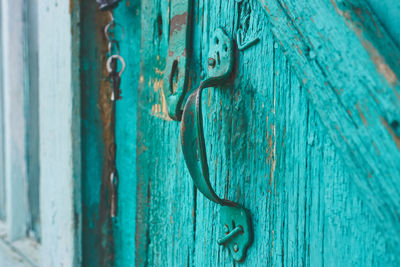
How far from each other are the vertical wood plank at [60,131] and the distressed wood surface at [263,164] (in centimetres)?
22

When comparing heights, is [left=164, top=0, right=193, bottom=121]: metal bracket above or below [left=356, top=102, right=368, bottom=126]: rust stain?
above

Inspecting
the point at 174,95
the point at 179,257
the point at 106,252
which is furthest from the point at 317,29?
the point at 106,252

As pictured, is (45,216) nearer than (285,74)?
No

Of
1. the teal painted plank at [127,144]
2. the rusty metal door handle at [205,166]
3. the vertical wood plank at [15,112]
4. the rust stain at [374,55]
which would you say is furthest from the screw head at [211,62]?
the vertical wood plank at [15,112]

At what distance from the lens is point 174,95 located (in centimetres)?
69

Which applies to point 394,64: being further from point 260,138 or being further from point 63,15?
point 63,15

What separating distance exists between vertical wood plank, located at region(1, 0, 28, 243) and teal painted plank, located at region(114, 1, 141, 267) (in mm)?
629

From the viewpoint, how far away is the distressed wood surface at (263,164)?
429mm

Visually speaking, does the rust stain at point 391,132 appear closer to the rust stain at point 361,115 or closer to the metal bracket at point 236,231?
the rust stain at point 361,115

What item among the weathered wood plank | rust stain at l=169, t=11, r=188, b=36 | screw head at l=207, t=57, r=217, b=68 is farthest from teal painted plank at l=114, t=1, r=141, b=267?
the weathered wood plank

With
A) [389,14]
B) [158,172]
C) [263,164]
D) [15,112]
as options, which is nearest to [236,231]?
[263,164]

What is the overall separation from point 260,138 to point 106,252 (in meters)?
0.62

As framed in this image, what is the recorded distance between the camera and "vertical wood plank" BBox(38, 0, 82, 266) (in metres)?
0.89

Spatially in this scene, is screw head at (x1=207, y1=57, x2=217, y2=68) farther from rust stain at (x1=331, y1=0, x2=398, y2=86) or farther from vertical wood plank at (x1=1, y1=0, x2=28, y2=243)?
vertical wood plank at (x1=1, y1=0, x2=28, y2=243)
